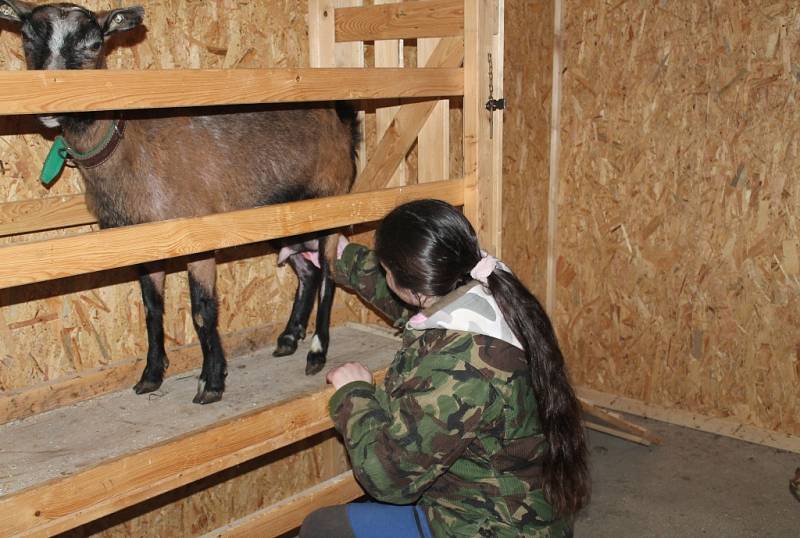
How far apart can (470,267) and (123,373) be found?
57.4 inches

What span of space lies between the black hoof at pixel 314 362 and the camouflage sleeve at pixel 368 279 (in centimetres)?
32

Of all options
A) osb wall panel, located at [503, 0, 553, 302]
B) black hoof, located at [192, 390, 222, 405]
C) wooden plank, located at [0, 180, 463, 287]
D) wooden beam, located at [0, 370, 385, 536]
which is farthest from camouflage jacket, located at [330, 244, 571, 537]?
osb wall panel, located at [503, 0, 553, 302]

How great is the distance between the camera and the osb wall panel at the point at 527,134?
4.55 metres

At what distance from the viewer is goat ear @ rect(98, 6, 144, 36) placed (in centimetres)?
233

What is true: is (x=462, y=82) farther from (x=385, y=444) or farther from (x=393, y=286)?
(x=385, y=444)

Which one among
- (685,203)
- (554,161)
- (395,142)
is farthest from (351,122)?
(685,203)

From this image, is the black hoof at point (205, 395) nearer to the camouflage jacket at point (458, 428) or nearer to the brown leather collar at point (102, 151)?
the camouflage jacket at point (458, 428)

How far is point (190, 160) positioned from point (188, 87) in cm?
79

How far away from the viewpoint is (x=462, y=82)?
8.96ft

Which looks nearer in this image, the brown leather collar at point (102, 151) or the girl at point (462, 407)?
the girl at point (462, 407)

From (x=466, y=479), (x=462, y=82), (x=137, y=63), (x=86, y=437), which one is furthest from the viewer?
(x=137, y=63)

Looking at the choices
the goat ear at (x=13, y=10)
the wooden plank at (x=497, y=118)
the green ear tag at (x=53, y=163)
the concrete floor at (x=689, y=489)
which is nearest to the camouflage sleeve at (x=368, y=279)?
the wooden plank at (x=497, y=118)

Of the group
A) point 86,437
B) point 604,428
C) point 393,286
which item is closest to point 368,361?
point 393,286

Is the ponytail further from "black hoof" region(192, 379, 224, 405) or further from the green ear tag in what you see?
the green ear tag
